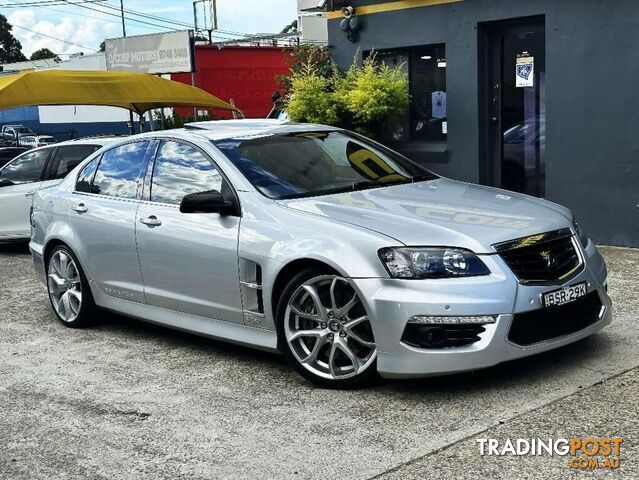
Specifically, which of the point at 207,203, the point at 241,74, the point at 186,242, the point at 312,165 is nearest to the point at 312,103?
the point at 312,165

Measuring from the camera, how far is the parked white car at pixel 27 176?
462 inches

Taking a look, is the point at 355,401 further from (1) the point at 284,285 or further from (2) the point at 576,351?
(2) the point at 576,351

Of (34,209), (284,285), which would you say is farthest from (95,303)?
(284,285)

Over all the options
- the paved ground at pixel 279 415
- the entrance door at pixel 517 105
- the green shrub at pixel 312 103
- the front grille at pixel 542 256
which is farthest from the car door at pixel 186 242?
the entrance door at pixel 517 105

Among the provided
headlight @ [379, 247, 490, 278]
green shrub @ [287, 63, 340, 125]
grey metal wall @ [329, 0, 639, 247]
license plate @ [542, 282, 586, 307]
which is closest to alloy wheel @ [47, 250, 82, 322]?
headlight @ [379, 247, 490, 278]

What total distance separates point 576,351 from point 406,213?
56.8 inches

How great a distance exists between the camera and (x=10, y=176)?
12094 millimetres

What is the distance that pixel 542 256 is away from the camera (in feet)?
16.5

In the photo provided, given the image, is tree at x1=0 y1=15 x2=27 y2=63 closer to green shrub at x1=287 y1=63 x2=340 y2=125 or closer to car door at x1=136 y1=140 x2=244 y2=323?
green shrub at x1=287 y1=63 x2=340 y2=125

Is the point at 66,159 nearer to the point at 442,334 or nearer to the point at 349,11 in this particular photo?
the point at 349,11

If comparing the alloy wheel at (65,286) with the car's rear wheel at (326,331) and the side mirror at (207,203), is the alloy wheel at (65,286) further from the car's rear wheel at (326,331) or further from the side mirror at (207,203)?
the car's rear wheel at (326,331)

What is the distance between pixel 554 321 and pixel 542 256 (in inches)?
14.6

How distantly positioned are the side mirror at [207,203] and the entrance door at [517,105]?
5.95m

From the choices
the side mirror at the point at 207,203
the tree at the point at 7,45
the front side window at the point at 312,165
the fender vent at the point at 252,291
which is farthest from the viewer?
the tree at the point at 7,45
